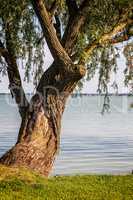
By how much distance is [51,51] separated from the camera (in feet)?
46.9

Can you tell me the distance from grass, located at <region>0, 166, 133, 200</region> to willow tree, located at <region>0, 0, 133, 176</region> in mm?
879

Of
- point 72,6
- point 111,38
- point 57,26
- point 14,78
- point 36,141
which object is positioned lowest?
point 36,141

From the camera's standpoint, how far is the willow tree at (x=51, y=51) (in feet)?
47.1

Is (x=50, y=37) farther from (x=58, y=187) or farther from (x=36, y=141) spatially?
(x=58, y=187)

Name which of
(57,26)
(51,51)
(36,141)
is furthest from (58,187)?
(57,26)

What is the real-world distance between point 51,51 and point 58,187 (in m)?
3.35

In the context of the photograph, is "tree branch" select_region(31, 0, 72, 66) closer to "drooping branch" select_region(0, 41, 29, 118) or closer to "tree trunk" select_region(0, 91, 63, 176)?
"tree trunk" select_region(0, 91, 63, 176)

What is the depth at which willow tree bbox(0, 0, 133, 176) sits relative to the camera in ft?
47.1

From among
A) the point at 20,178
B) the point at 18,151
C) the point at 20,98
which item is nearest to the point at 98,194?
the point at 20,178

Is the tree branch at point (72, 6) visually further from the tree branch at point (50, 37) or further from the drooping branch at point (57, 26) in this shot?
the tree branch at point (50, 37)

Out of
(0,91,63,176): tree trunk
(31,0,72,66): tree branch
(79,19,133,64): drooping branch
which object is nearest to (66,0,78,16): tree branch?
(79,19,133,64): drooping branch

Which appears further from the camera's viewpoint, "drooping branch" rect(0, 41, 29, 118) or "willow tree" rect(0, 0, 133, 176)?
"drooping branch" rect(0, 41, 29, 118)

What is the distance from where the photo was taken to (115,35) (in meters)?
16.1

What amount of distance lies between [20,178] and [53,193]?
128 centimetres
